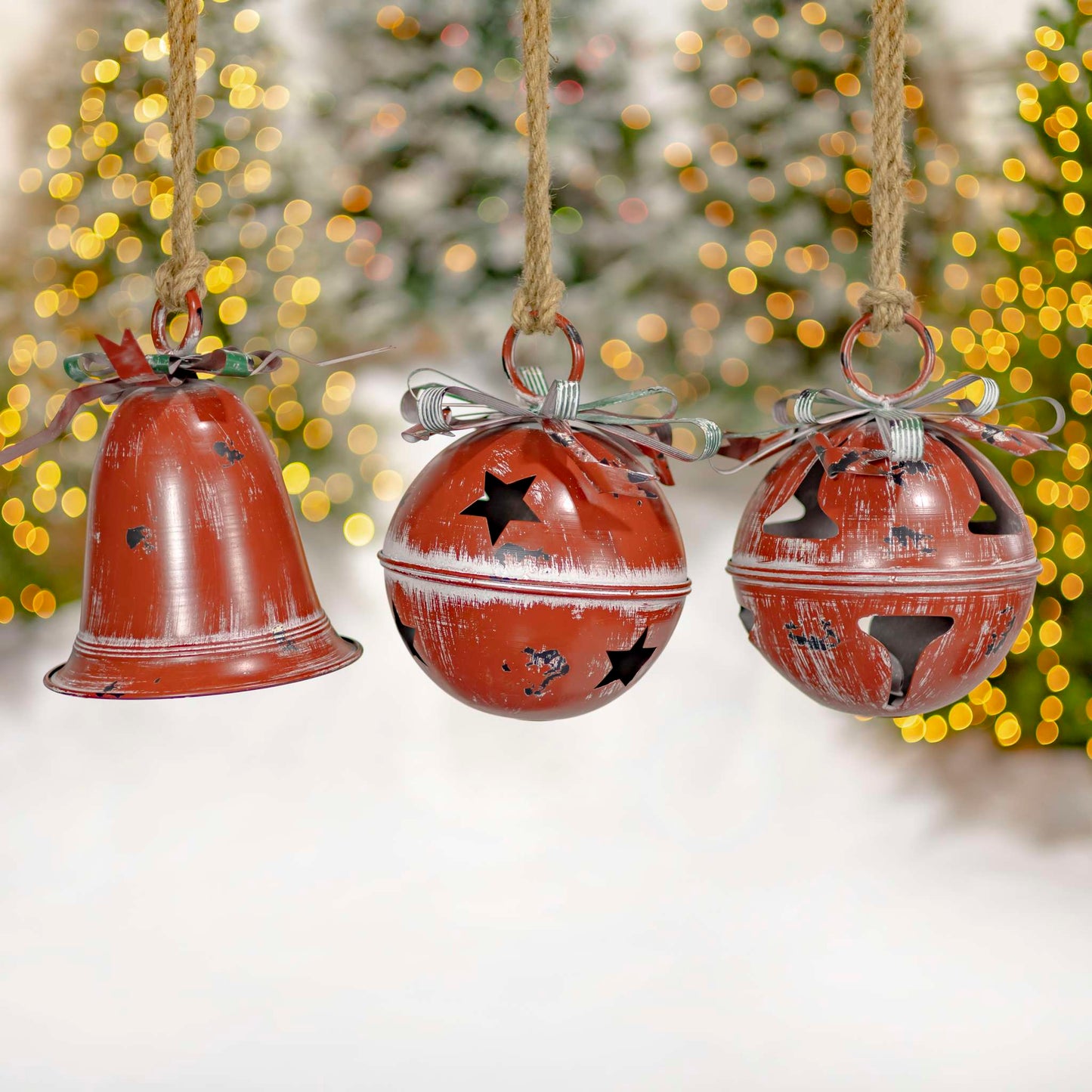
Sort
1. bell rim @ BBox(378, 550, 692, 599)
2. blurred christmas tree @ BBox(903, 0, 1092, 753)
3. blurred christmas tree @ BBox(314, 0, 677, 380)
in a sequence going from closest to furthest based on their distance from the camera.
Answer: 1. bell rim @ BBox(378, 550, 692, 599)
2. blurred christmas tree @ BBox(903, 0, 1092, 753)
3. blurred christmas tree @ BBox(314, 0, 677, 380)

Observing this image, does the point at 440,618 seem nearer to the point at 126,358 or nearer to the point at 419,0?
the point at 126,358

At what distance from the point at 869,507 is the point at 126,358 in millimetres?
521

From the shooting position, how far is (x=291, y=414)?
1.63 m

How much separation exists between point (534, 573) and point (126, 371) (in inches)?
12.4

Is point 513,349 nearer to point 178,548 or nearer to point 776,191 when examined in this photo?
point 178,548

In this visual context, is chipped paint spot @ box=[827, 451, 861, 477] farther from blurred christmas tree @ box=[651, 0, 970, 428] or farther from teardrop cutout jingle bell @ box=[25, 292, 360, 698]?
blurred christmas tree @ box=[651, 0, 970, 428]

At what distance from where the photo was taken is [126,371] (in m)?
0.76

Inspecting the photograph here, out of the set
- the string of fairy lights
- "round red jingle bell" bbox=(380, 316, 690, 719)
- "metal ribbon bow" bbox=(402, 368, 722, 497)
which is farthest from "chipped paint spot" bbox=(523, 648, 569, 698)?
the string of fairy lights

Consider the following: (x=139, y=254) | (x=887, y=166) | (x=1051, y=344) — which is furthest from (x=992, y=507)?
(x=139, y=254)

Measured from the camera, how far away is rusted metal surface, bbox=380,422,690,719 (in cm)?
73

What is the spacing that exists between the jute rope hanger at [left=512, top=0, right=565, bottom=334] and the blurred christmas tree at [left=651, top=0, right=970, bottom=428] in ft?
2.93

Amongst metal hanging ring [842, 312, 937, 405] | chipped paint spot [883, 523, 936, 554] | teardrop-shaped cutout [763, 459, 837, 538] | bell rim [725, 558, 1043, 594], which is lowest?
bell rim [725, 558, 1043, 594]

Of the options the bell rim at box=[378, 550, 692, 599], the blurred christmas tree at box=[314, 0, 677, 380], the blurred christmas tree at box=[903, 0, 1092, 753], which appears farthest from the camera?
the blurred christmas tree at box=[314, 0, 677, 380]

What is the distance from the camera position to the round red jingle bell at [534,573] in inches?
→ 28.8
